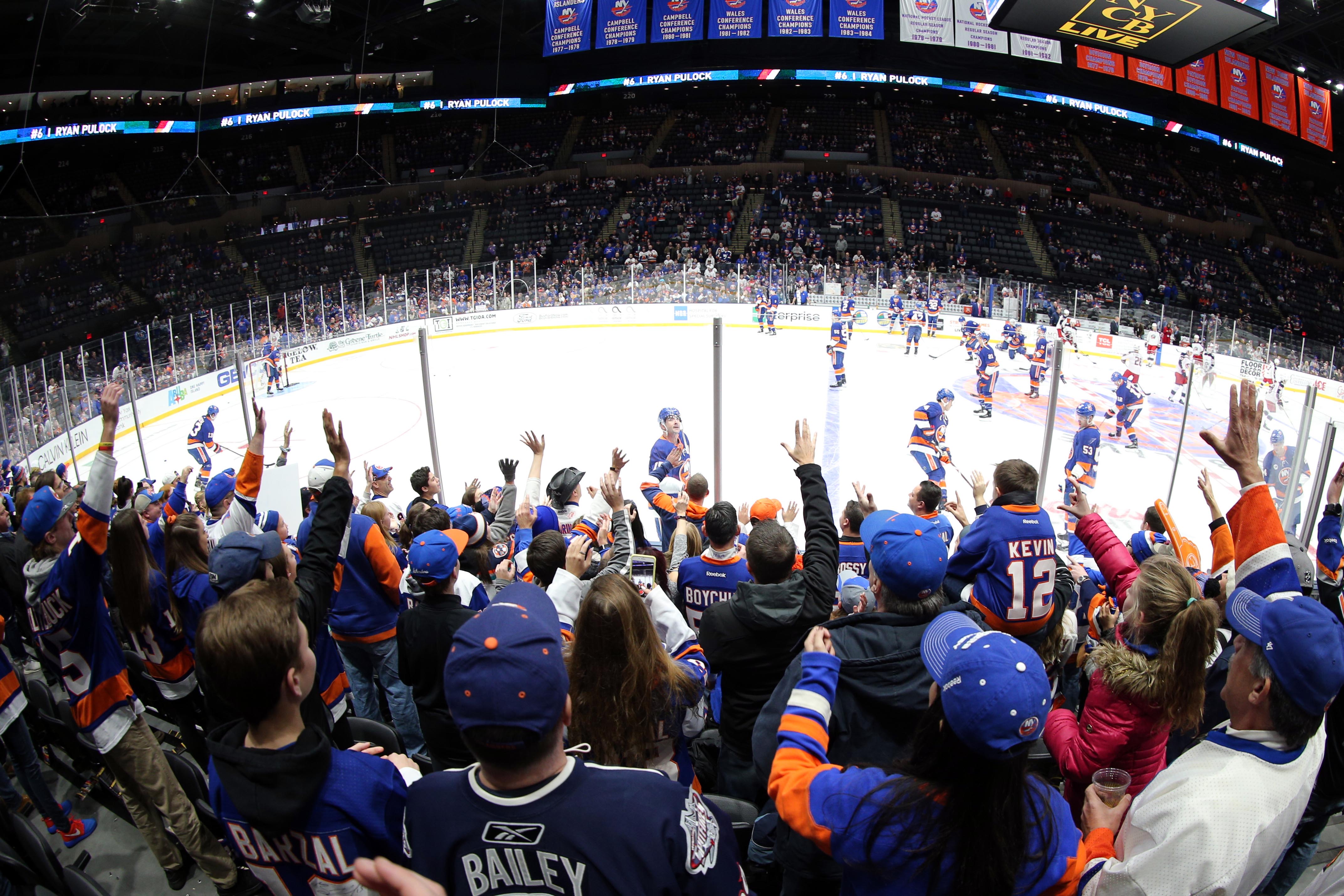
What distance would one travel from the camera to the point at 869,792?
168 cm

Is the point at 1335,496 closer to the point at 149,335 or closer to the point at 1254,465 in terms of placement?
the point at 1254,465

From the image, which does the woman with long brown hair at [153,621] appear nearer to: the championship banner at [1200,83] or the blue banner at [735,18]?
the blue banner at [735,18]

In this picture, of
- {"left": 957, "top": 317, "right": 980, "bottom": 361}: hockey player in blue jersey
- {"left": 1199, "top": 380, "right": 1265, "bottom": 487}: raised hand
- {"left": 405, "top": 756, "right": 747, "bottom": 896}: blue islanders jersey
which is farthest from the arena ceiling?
{"left": 405, "top": 756, "right": 747, "bottom": 896}: blue islanders jersey

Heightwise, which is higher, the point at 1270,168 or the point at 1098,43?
the point at 1270,168

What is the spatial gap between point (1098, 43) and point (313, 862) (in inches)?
532

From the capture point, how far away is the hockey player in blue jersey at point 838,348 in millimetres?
14844

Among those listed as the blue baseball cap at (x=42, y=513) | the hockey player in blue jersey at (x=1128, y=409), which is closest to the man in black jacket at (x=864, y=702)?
the blue baseball cap at (x=42, y=513)

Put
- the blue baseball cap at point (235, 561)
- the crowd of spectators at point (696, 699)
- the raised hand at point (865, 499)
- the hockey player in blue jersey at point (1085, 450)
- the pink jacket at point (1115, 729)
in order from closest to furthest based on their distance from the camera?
1. the crowd of spectators at point (696, 699)
2. the pink jacket at point (1115, 729)
3. the blue baseball cap at point (235, 561)
4. the raised hand at point (865, 499)
5. the hockey player in blue jersey at point (1085, 450)

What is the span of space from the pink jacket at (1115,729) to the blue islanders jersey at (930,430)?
Answer: 7.23 m

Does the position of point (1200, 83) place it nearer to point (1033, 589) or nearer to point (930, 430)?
point (930, 430)

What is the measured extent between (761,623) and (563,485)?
345 cm

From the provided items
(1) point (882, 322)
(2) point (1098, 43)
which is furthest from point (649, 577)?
(1) point (882, 322)

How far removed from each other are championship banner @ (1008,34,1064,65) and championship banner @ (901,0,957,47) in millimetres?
1850

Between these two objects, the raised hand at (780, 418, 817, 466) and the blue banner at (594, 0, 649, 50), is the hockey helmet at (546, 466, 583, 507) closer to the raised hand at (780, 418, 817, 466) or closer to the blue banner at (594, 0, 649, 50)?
the raised hand at (780, 418, 817, 466)
